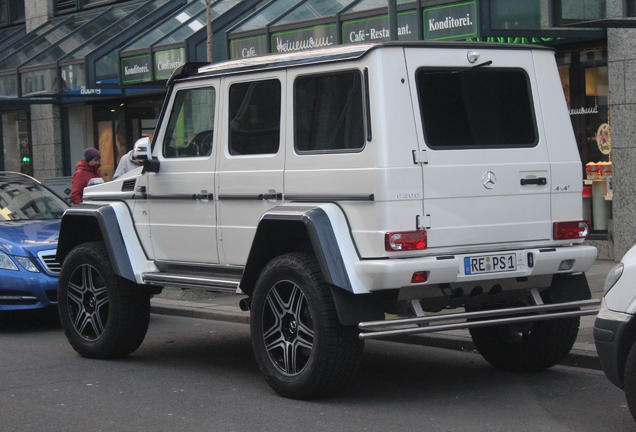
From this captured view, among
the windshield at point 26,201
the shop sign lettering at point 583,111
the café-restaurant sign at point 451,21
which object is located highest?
the café-restaurant sign at point 451,21

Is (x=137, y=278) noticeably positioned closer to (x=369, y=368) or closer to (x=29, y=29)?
(x=369, y=368)

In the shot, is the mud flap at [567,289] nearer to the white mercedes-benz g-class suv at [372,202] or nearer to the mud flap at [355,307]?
the white mercedes-benz g-class suv at [372,202]

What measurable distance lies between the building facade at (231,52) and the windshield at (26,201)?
16.3ft

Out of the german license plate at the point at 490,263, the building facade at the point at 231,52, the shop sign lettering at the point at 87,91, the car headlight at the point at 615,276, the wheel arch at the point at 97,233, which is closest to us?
the car headlight at the point at 615,276

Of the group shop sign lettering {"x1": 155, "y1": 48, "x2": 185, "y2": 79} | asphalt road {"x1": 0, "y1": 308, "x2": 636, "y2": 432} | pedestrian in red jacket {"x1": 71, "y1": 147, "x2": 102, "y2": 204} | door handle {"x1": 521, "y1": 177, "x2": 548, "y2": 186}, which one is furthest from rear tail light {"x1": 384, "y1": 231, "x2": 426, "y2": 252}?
shop sign lettering {"x1": 155, "y1": 48, "x2": 185, "y2": 79}

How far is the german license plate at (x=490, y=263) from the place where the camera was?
6.43 m

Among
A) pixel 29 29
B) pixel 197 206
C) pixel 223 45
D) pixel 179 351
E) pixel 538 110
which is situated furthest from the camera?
pixel 29 29

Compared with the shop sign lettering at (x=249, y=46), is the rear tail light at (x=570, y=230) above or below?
below

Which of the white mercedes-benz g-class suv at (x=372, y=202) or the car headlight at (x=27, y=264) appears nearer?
the white mercedes-benz g-class suv at (x=372, y=202)

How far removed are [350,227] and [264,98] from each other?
134cm

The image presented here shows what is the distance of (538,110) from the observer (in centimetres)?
703

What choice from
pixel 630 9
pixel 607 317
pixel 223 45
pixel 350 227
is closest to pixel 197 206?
pixel 350 227

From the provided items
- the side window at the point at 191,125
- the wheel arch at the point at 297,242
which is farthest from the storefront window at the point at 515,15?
the wheel arch at the point at 297,242

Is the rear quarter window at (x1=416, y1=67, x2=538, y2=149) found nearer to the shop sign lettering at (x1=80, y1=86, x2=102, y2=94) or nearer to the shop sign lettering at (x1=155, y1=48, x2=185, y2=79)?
the shop sign lettering at (x1=155, y1=48, x2=185, y2=79)
